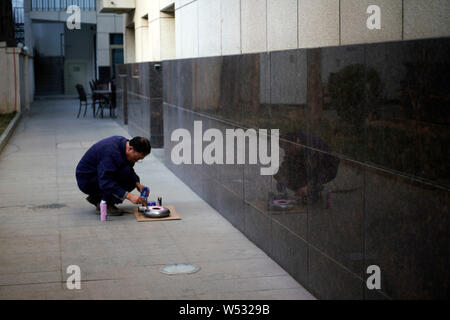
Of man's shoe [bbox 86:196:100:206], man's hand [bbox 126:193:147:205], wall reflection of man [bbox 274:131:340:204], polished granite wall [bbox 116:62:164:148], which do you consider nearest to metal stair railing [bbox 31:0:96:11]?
polished granite wall [bbox 116:62:164:148]

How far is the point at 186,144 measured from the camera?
10805mm

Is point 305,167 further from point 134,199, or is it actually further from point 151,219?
point 151,219

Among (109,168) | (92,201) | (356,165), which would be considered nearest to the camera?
(356,165)

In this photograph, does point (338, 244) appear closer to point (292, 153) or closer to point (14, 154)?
point (292, 153)

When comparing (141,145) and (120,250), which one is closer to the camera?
(120,250)

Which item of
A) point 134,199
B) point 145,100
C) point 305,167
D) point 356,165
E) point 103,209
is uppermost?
point 145,100

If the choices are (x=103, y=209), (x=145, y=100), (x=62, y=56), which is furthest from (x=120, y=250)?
(x=62, y=56)

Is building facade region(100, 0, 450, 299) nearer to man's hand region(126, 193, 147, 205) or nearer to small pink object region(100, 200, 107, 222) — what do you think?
man's hand region(126, 193, 147, 205)

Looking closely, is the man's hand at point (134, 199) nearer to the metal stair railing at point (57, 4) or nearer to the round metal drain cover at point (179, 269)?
the round metal drain cover at point (179, 269)

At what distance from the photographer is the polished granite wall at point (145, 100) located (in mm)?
14538

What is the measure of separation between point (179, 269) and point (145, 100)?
31.1 feet

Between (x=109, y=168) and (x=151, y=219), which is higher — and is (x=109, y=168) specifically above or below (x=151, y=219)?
above

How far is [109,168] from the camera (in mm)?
8000

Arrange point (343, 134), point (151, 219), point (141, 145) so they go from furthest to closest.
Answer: point (151, 219)
point (141, 145)
point (343, 134)
